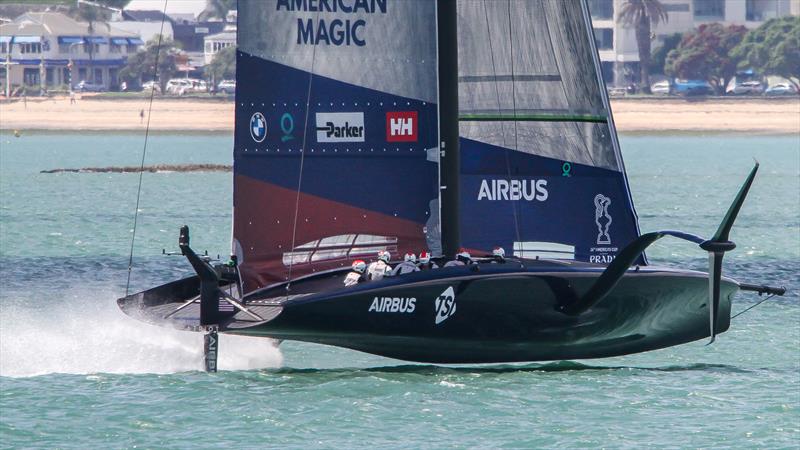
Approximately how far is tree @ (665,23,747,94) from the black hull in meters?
119

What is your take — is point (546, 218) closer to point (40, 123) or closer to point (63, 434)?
point (63, 434)

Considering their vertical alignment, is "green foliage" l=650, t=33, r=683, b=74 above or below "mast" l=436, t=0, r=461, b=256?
above

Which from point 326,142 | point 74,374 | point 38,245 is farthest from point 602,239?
point 38,245

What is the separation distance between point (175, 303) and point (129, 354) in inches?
43.4

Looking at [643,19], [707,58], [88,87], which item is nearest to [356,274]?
[707,58]

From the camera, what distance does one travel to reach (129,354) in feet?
62.7

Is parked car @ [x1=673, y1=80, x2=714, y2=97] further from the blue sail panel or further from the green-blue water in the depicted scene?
the blue sail panel

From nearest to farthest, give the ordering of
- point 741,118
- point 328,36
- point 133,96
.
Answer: point 328,36
point 741,118
point 133,96

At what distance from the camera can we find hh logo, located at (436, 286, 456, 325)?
16.4m

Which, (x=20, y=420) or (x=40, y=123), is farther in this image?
(x=40, y=123)

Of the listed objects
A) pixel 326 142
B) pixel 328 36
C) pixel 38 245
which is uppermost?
pixel 328 36

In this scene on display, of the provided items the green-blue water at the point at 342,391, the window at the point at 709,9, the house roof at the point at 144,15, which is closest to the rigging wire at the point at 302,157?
the green-blue water at the point at 342,391

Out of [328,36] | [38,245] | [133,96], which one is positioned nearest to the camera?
[328,36]

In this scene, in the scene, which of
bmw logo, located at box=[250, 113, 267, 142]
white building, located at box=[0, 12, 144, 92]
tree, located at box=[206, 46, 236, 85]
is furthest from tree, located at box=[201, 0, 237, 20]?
bmw logo, located at box=[250, 113, 267, 142]
